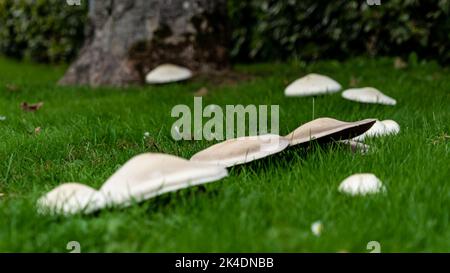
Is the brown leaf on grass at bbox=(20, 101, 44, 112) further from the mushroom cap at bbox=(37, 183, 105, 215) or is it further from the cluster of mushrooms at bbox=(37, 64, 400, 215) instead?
the mushroom cap at bbox=(37, 183, 105, 215)

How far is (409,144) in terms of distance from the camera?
3.21m

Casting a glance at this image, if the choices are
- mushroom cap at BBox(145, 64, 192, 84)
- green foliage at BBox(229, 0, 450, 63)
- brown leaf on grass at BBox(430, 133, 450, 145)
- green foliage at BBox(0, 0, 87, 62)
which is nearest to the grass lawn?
brown leaf on grass at BBox(430, 133, 450, 145)

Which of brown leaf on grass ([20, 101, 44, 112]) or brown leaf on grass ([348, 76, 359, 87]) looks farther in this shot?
brown leaf on grass ([348, 76, 359, 87])

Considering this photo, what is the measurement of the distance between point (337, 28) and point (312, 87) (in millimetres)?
3119

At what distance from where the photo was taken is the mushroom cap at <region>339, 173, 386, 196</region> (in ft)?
8.14

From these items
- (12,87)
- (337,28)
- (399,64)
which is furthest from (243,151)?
(337,28)

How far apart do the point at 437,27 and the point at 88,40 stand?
12.2 feet

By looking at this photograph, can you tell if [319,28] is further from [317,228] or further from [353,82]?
[317,228]

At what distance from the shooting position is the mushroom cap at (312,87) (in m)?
4.88

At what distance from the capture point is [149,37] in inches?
248

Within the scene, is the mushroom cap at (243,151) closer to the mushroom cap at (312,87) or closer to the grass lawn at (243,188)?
the grass lawn at (243,188)

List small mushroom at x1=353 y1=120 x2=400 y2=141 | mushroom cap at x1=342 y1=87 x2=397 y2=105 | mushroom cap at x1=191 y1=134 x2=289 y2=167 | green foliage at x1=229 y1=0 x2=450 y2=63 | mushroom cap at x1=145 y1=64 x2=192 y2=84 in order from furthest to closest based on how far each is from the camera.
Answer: green foliage at x1=229 y1=0 x2=450 y2=63 → mushroom cap at x1=145 y1=64 x2=192 y2=84 → mushroom cap at x1=342 y1=87 x2=397 y2=105 → small mushroom at x1=353 y1=120 x2=400 y2=141 → mushroom cap at x1=191 y1=134 x2=289 y2=167

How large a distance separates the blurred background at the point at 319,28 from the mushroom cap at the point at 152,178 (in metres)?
4.73
